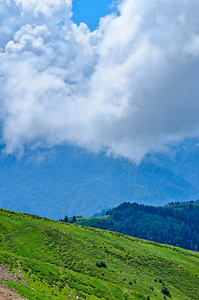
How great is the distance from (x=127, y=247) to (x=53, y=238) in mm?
30568

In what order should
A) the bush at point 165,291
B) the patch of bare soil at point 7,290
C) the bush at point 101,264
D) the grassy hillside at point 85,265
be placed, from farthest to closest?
the bush at point 101,264 → the bush at point 165,291 → the grassy hillside at point 85,265 → the patch of bare soil at point 7,290

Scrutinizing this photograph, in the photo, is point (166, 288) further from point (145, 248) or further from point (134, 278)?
point (145, 248)

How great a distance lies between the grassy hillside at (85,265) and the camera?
57750mm

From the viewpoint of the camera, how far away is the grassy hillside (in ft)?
189

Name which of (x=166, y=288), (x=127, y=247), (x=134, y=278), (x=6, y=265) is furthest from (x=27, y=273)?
(x=127, y=247)

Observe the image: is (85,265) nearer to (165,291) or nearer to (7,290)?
(165,291)

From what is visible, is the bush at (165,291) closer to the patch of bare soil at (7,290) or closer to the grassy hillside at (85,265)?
the grassy hillside at (85,265)

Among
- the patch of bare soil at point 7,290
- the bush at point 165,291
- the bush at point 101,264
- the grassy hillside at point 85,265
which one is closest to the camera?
the patch of bare soil at point 7,290

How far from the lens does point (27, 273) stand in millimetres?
56844

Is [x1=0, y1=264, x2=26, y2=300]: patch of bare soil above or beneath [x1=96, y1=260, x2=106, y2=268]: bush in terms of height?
beneath

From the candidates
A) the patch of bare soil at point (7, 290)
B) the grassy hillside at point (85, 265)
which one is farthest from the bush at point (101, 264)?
the patch of bare soil at point (7, 290)

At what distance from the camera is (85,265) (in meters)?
80.8

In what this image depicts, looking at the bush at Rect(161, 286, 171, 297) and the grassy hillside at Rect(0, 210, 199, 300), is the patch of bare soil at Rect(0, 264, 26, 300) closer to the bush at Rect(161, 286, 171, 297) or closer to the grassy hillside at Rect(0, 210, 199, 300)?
the grassy hillside at Rect(0, 210, 199, 300)

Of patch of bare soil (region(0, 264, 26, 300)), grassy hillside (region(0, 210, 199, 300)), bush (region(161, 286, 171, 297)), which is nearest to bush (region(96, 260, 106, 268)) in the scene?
grassy hillside (region(0, 210, 199, 300))
